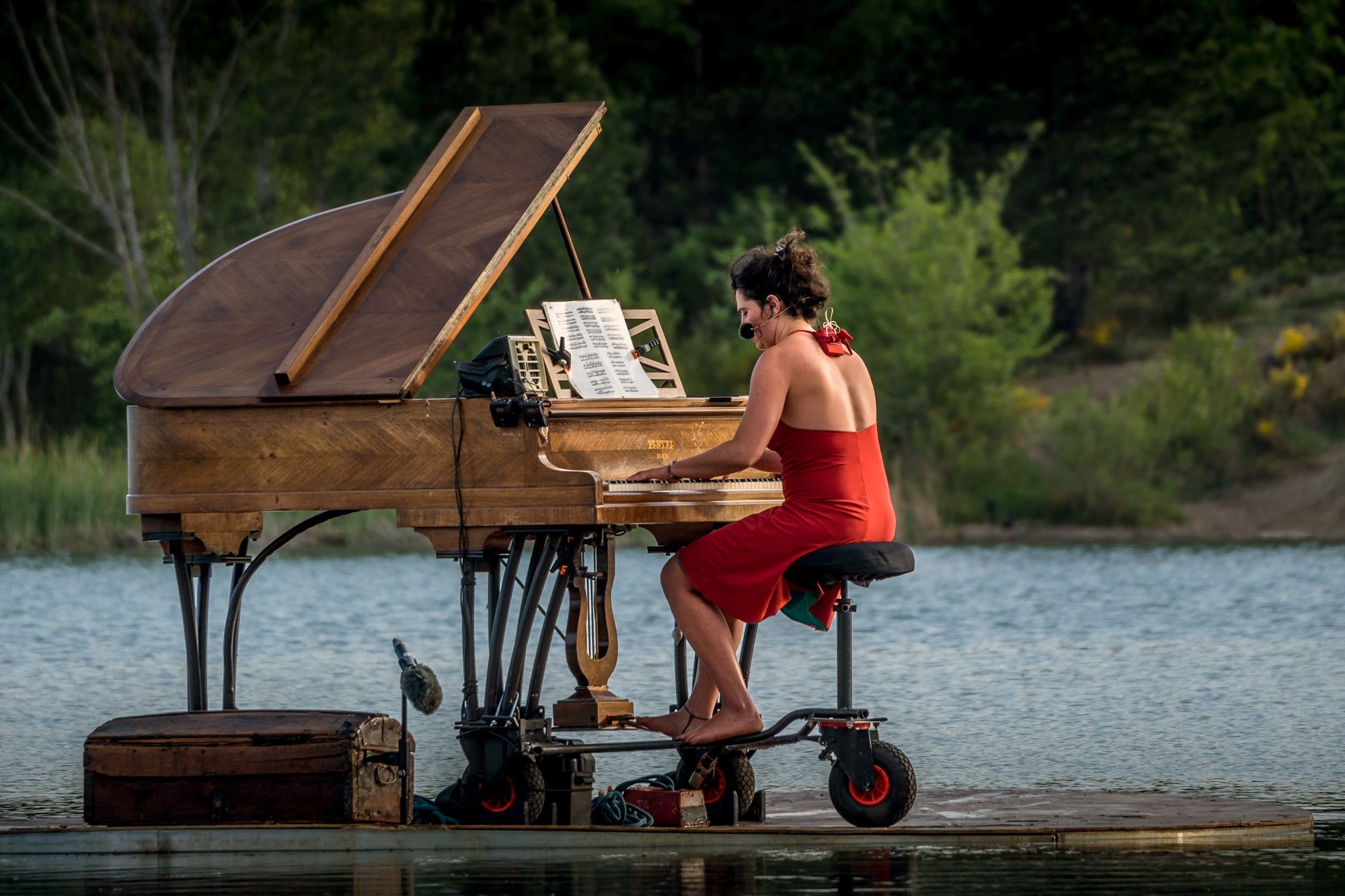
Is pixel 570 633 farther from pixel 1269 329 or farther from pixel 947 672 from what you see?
pixel 1269 329

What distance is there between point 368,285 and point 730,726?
1.80 meters

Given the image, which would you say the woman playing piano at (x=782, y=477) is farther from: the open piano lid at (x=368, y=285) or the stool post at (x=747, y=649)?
the open piano lid at (x=368, y=285)

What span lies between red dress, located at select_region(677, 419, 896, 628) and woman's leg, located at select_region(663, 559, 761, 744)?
4 centimetres

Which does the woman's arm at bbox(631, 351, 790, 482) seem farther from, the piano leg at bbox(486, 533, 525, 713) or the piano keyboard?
the piano leg at bbox(486, 533, 525, 713)

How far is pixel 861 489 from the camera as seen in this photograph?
22.9ft

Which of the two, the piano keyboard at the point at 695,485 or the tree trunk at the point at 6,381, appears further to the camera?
the tree trunk at the point at 6,381

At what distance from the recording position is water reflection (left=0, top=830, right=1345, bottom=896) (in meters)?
5.90

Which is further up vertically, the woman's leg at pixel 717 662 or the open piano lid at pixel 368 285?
the open piano lid at pixel 368 285

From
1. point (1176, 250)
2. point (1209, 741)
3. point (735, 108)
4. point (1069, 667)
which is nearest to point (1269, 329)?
point (1176, 250)

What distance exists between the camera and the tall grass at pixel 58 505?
86.3 feet

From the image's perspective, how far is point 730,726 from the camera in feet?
22.7

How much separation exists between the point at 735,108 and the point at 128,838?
3715 cm

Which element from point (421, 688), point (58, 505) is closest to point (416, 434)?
point (421, 688)

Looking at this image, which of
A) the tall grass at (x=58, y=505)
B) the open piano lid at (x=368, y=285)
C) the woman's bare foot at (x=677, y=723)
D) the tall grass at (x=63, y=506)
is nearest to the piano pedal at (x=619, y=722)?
the woman's bare foot at (x=677, y=723)
